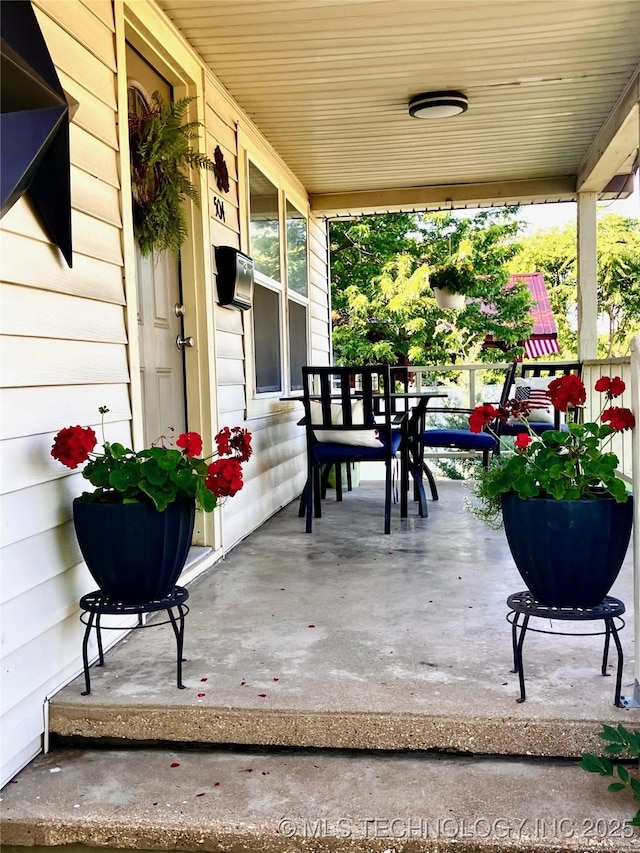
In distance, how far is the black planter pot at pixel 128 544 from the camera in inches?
73.8

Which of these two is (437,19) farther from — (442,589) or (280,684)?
(280,684)

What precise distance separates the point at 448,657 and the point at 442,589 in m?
0.72

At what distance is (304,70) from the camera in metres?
3.44

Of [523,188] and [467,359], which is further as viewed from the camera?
[467,359]

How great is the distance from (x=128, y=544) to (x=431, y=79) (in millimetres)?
2891

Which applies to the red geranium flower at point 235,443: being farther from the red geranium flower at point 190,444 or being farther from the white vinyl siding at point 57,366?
the white vinyl siding at point 57,366

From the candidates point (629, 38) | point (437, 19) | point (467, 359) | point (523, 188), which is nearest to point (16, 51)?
point (437, 19)

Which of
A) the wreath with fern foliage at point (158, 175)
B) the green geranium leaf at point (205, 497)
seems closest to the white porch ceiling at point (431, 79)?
the wreath with fern foliage at point (158, 175)

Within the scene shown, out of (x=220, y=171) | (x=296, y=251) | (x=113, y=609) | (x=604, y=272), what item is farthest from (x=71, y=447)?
(x=604, y=272)

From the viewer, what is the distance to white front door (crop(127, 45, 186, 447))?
2898mm

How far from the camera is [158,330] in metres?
3.04

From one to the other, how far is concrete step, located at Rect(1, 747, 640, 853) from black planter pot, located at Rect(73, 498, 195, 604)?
0.44 m

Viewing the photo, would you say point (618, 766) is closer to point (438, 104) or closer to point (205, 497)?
point (205, 497)

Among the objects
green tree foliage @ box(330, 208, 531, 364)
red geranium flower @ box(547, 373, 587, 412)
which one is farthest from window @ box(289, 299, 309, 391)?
green tree foliage @ box(330, 208, 531, 364)
